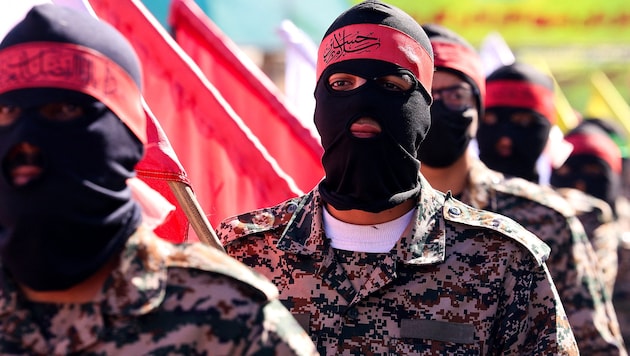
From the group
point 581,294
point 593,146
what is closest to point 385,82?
point 581,294

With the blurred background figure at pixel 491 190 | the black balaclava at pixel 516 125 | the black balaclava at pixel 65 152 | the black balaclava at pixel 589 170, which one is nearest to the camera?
the black balaclava at pixel 65 152

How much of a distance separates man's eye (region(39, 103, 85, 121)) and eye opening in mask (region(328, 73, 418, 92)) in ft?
4.71

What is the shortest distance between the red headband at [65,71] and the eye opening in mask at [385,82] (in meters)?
1.36

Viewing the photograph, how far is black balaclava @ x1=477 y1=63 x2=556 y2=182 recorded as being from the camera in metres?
7.39

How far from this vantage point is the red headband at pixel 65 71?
2.95 meters

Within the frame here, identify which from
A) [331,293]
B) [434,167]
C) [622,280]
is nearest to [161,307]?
[331,293]

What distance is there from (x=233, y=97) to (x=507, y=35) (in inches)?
354

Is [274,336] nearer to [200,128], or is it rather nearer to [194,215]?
[194,215]

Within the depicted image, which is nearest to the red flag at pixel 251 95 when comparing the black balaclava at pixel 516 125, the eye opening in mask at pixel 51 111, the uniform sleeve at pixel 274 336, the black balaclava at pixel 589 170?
the black balaclava at pixel 516 125

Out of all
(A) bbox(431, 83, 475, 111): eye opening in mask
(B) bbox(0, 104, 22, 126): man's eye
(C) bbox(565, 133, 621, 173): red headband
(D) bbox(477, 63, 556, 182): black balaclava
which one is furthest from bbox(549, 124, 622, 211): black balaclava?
(B) bbox(0, 104, 22, 126): man's eye

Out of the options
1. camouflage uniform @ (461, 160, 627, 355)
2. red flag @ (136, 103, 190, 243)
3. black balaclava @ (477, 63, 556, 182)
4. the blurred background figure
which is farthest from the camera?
black balaclava @ (477, 63, 556, 182)

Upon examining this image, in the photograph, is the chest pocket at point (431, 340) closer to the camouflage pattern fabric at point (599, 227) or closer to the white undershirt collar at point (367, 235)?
the white undershirt collar at point (367, 235)

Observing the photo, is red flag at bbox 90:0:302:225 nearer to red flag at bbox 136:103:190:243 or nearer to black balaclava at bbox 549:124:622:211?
red flag at bbox 136:103:190:243

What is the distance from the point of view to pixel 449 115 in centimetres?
579
